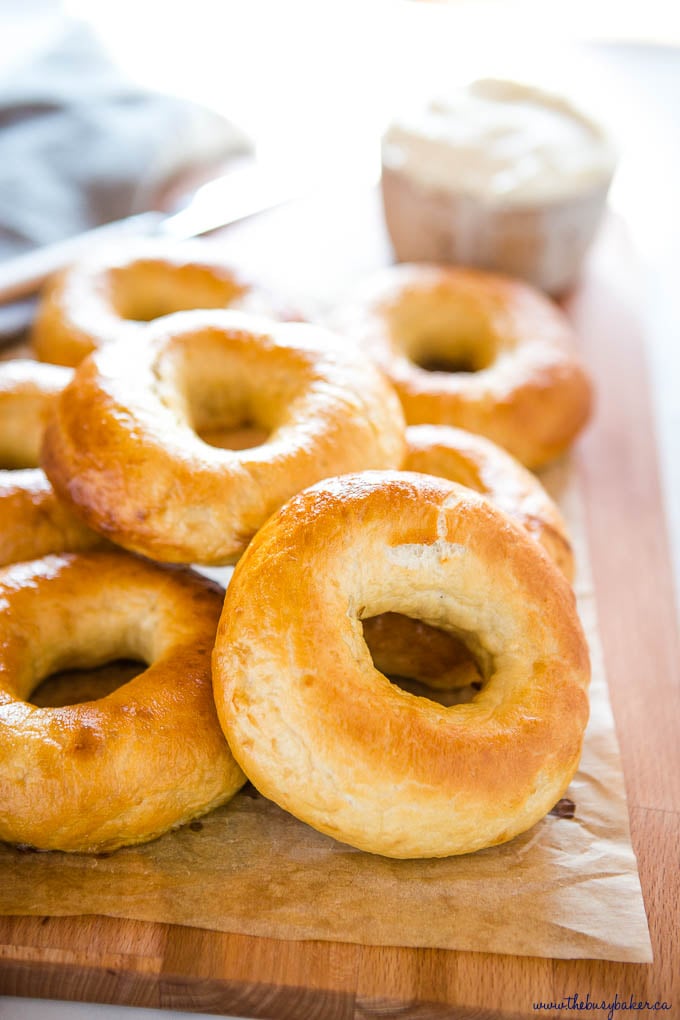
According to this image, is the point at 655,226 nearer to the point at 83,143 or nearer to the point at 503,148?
the point at 503,148

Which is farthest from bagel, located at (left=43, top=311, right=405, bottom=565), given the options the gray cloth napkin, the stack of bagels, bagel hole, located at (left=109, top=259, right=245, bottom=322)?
the gray cloth napkin

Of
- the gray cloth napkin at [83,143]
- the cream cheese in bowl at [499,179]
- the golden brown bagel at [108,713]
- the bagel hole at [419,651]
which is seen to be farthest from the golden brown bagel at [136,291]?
the bagel hole at [419,651]

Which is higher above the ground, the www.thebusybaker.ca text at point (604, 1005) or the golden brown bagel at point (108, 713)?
the golden brown bagel at point (108, 713)

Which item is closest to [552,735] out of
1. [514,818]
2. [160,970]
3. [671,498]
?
[514,818]

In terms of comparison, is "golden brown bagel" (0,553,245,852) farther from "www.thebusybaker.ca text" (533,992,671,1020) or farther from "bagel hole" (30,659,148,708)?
"www.thebusybaker.ca text" (533,992,671,1020)

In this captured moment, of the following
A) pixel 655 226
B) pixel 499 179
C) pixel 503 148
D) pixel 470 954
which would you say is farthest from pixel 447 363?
pixel 470 954

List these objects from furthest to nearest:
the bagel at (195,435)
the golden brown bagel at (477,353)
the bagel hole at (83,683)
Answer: the golden brown bagel at (477,353) → the bagel hole at (83,683) → the bagel at (195,435)

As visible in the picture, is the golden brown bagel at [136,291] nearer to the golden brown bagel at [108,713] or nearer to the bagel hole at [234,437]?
the bagel hole at [234,437]
